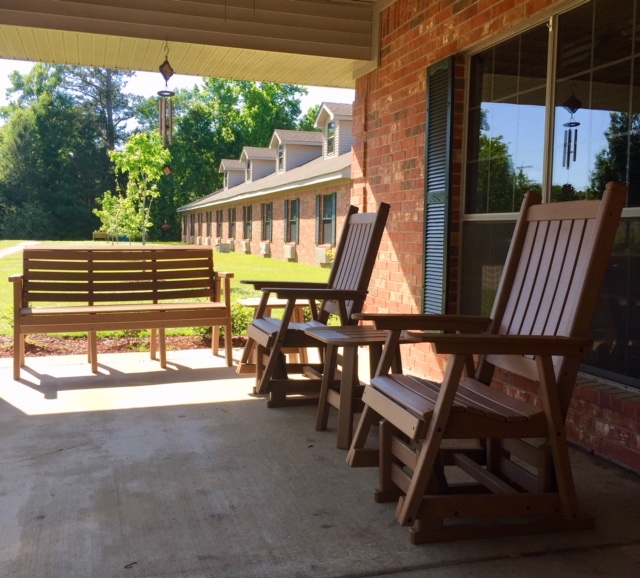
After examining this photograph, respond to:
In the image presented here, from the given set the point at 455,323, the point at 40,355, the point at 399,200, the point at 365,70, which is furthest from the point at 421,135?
the point at 40,355

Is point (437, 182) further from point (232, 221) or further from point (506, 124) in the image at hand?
point (232, 221)

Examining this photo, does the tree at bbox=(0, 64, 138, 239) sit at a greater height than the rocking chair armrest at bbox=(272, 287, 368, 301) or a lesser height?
greater

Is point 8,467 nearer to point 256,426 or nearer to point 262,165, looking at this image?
point 256,426

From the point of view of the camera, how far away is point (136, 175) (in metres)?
24.8

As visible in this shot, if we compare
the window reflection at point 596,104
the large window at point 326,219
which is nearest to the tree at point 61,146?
the large window at point 326,219

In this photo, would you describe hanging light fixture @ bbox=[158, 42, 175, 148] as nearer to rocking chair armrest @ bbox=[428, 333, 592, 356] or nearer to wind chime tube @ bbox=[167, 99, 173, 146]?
wind chime tube @ bbox=[167, 99, 173, 146]

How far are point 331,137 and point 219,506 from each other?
1709 centimetres

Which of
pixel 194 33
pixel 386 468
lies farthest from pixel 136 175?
pixel 386 468

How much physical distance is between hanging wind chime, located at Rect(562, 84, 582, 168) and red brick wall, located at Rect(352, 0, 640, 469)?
0.52 metres

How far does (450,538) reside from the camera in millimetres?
2434

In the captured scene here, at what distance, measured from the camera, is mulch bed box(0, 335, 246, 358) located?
6181 millimetres

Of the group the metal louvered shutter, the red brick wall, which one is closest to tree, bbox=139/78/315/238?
the red brick wall

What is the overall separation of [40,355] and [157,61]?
2822 mm

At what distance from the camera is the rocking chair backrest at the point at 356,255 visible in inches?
167
